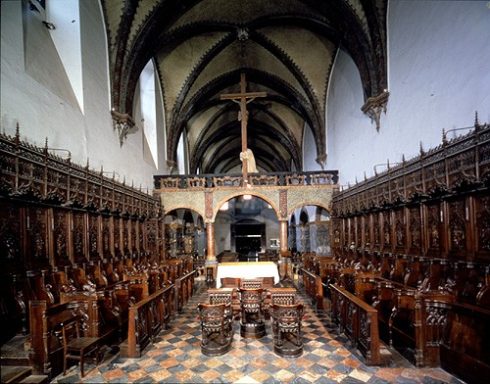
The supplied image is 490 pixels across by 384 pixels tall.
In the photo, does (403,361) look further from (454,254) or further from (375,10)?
A: (375,10)

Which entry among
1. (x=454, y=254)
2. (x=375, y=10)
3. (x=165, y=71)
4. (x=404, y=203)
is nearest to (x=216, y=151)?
(x=165, y=71)

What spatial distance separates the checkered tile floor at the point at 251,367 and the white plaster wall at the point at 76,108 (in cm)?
499

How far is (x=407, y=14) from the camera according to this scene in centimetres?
849

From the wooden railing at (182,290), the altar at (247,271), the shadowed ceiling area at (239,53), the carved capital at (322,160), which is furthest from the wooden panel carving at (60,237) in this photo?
the carved capital at (322,160)

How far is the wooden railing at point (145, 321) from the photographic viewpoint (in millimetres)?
5121

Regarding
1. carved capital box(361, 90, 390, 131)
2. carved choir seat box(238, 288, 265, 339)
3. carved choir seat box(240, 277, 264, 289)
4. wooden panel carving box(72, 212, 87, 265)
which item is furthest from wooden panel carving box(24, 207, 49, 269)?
carved capital box(361, 90, 390, 131)

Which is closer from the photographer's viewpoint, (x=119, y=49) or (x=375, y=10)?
(x=375, y=10)

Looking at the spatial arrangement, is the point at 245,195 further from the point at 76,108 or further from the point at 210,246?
the point at 76,108

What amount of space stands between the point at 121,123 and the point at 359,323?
32.9 ft

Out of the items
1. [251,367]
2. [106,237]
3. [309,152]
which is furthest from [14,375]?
[309,152]

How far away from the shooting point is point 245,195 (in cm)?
1521

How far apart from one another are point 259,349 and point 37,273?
4.53 meters

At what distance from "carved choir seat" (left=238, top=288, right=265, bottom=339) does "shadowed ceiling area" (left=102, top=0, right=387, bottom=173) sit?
7.75 m

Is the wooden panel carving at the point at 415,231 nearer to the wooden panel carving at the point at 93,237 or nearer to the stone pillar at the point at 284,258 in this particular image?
the stone pillar at the point at 284,258
